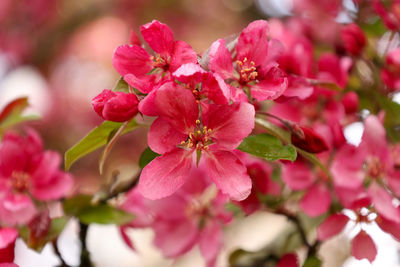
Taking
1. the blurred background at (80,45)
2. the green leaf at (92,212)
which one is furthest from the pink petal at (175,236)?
the blurred background at (80,45)

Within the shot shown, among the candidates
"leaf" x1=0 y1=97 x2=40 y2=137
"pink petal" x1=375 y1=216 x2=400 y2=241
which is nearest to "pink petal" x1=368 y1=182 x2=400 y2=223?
"pink petal" x1=375 y1=216 x2=400 y2=241

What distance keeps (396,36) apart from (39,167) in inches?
30.3

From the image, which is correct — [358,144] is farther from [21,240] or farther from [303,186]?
[21,240]

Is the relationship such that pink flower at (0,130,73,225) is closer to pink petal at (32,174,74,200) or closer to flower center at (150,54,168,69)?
pink petal at (32,174,74,200)

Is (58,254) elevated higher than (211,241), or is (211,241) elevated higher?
(58,254)

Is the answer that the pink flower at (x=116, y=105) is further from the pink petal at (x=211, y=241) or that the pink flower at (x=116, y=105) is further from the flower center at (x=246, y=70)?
the pink petal at (x=211, y=241)

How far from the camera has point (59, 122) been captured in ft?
9.38

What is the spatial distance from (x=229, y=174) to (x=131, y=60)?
0.19 meters

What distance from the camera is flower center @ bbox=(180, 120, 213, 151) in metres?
0.57

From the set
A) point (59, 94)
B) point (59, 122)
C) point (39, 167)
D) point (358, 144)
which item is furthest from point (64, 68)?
point (358, 144)

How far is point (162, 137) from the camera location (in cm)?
56

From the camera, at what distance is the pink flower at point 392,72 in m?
0.87

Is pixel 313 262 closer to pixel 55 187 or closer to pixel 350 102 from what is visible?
pixel 350 102

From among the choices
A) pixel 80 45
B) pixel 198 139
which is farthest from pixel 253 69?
pixel 80 45
